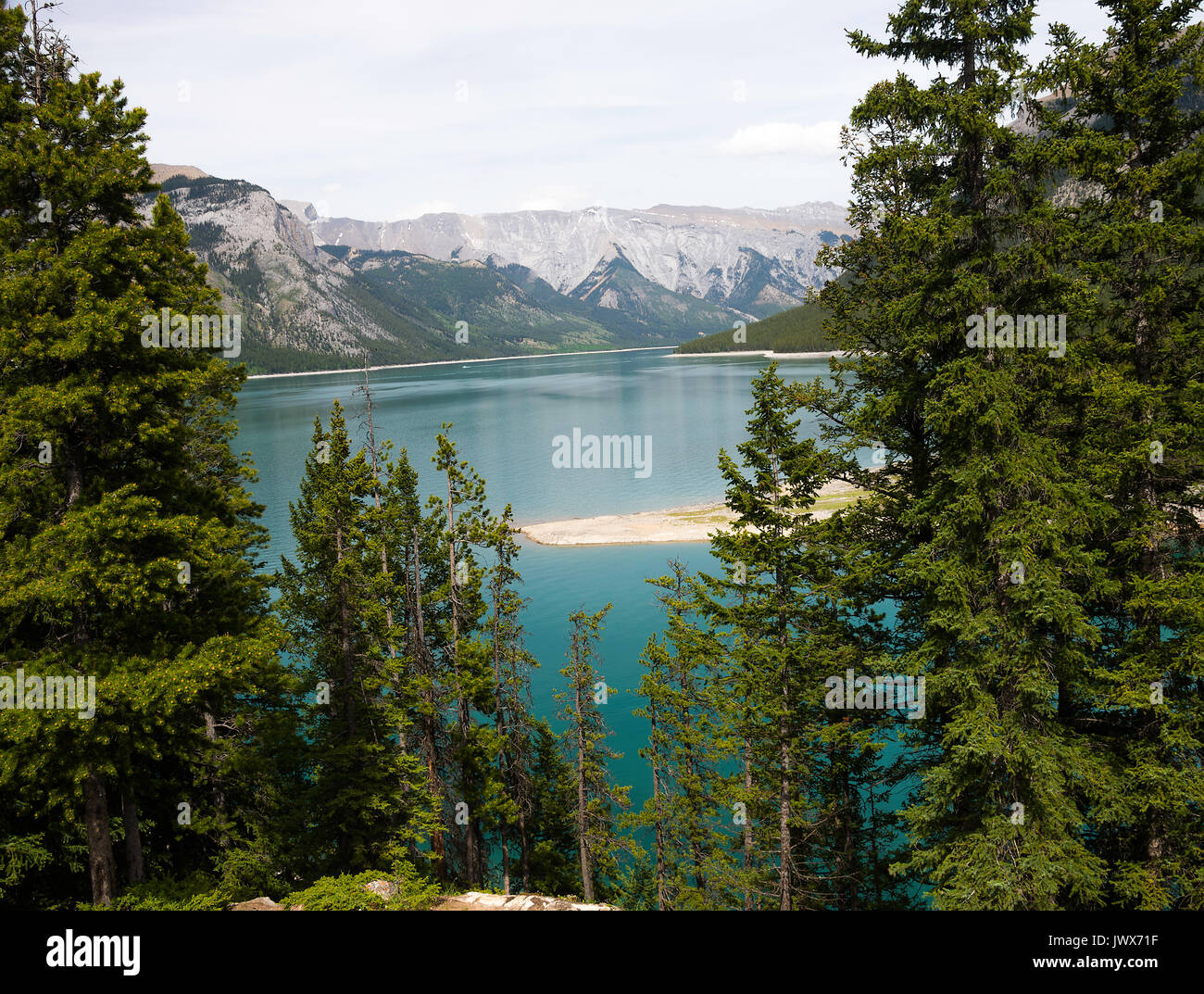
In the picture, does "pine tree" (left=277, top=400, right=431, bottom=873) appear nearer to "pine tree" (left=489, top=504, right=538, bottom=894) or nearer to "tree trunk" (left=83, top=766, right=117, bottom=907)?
"pine tree" (left=489, top=504, right=538, bottom=894)

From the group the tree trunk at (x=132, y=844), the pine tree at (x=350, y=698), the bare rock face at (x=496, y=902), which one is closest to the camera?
the tree trunk at (x=132, y=844)

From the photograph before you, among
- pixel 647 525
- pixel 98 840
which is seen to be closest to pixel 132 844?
pixel 98 840

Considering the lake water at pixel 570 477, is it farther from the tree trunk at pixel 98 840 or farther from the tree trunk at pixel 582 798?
the tree trunk at pixel 98 840

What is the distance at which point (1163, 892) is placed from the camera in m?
13.1

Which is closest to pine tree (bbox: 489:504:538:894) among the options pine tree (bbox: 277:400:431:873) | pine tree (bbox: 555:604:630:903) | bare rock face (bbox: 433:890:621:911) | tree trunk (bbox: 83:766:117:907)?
pine tree (bbox: 555:604:630:903)

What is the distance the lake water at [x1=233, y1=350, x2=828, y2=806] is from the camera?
45719 mm

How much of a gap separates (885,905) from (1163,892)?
8.70 meters

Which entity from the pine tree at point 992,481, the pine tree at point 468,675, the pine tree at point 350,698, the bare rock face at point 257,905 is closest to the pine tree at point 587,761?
the pine tree at point 468,675

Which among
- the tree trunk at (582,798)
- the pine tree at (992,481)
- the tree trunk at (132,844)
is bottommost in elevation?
the tree trunk at (582,798)

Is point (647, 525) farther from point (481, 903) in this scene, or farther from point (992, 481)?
point (992, 481)

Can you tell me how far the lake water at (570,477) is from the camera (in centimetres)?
4572

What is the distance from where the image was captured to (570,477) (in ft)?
321

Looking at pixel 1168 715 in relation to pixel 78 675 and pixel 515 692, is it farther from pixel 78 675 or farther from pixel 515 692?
pixel 78 675

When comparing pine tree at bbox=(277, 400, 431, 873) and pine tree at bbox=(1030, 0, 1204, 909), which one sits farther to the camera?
pine tree at bbox=(277, 400, 431, 873)
